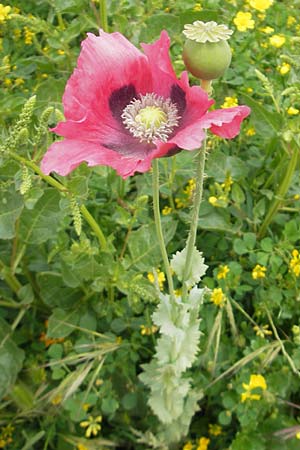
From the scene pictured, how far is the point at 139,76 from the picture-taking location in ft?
2.98

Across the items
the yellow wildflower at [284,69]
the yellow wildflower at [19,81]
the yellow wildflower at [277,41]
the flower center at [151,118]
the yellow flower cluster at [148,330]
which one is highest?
the flower center at [151,118]

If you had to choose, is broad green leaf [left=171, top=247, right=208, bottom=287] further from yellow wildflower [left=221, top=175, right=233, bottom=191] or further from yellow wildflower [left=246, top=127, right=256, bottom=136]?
yellow wildflower [left=246, top=127, right=256, bottom=136]

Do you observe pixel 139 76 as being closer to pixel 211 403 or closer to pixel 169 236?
pixel 169 236

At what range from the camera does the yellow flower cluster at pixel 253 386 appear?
4.36 ft

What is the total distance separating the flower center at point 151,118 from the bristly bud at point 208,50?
16cm

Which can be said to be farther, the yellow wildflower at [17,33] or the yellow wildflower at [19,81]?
the yellow wildflower at [17,33]

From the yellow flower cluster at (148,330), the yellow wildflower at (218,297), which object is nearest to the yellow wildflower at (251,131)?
the yellow wildflower at (218,297)

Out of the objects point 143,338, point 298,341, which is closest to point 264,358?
point 298,341

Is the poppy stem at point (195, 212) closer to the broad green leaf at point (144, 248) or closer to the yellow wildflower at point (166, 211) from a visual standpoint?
the broad green leaf at point (144, 248)

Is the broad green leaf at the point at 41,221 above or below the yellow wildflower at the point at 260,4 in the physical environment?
below

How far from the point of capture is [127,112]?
0.93 m

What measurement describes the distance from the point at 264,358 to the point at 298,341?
121 millimetres

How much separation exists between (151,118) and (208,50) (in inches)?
7.2

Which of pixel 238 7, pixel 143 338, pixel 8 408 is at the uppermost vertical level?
pixel 238 7
